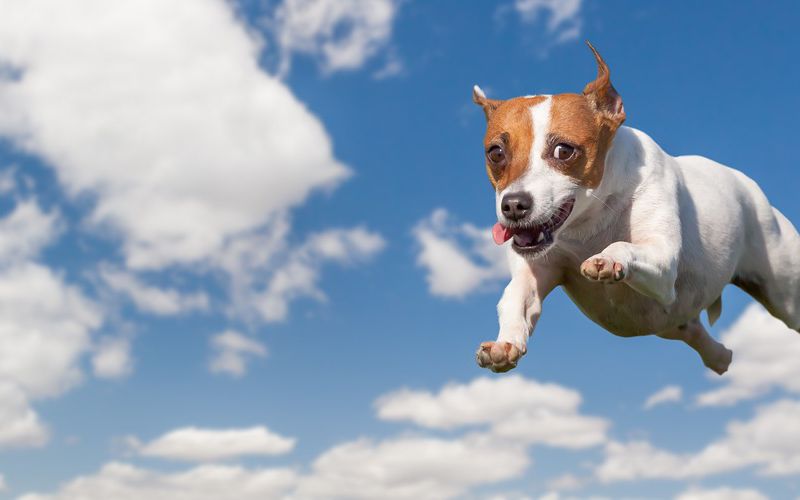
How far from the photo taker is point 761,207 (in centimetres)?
1148

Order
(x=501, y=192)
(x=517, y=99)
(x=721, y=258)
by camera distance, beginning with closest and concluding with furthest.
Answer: (x=501, y=192) → (x=517, y=99) → (x=721, y=258)

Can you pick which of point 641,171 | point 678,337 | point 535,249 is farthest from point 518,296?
point 678,337

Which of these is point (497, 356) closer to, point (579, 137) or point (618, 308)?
point (579, 137)

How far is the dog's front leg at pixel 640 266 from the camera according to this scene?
754 centimetres

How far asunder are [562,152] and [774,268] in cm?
471

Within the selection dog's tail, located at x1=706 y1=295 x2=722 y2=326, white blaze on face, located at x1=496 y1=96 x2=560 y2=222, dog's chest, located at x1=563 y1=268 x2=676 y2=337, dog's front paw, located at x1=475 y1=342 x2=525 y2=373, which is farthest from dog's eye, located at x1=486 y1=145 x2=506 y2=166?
dog's tail, located at x1=706 y1=295 x2=722 y2=326

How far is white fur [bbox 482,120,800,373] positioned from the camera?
27.3ft

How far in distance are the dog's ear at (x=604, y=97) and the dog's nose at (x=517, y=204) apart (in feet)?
4.40

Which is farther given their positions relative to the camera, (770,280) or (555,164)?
(770,280)

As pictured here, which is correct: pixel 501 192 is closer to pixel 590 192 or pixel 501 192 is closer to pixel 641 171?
pixel 590 192

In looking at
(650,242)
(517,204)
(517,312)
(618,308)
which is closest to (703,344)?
(618,308)

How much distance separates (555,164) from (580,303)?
2564 millimetres

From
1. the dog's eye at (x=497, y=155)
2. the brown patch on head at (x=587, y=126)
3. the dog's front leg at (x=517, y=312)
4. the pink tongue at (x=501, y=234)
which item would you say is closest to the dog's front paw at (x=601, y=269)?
the pink tongue at (x=501, y=234)

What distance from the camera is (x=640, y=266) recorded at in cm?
807
